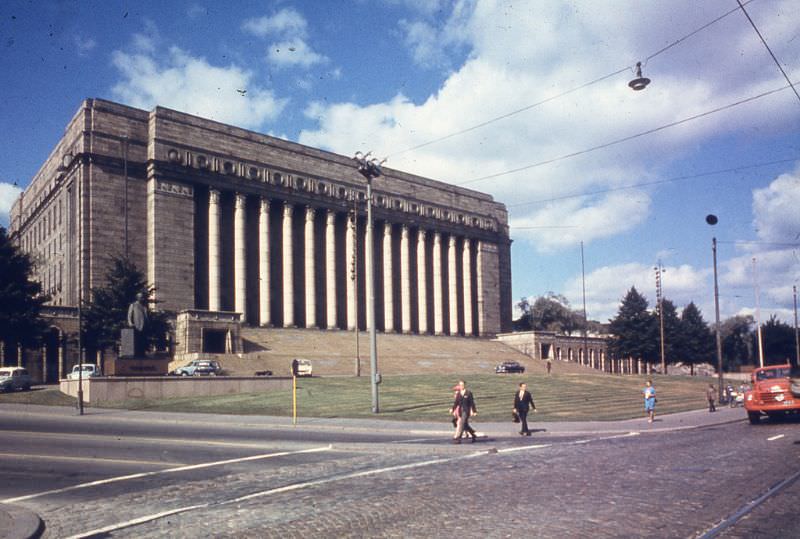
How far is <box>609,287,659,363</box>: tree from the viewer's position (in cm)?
9394

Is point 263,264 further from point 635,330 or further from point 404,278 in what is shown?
point 635,330

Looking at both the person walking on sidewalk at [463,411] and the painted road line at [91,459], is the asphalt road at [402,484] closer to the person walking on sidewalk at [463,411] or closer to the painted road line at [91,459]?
the painted road line at [91,459]

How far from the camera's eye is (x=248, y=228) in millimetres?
80750

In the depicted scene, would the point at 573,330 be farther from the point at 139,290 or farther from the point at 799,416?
the point at 799,416

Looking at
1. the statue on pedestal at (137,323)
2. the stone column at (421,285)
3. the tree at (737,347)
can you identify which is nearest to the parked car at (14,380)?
the statue on pedestal at (137,323)

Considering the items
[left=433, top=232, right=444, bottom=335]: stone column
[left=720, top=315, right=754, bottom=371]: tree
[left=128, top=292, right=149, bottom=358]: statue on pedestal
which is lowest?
[left=720, top=315, right=754, bottom=371]: tree

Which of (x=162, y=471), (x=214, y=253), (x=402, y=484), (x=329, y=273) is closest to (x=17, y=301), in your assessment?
(x=214, y=253)

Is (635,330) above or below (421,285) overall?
below

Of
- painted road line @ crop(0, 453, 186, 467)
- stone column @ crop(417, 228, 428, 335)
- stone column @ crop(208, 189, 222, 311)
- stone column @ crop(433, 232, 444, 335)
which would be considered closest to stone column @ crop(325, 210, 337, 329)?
stone column @ crop(208, 189, 222, 311)

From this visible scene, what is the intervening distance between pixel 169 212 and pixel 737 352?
103573 millimetres

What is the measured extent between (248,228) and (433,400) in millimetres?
48551

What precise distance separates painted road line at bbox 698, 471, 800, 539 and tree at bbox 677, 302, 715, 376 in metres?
90.9

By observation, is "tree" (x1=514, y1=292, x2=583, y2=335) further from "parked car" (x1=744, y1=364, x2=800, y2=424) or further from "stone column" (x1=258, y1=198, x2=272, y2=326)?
"parked car" (x1=744, y1=364, x2=800, y2=424)

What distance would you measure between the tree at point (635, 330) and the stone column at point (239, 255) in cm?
4920
